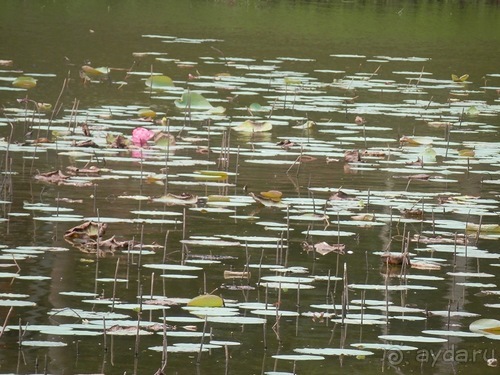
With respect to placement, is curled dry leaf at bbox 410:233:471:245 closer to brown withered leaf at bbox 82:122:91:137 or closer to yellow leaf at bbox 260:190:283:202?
yellow leaf at bbox 260:190:283:202

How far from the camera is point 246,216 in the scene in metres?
9.40

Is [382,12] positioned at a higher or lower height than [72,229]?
higher

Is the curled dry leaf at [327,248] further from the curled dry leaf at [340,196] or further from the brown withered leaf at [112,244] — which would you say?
the curled dry leaf at [340,196]

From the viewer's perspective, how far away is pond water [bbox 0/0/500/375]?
627cm

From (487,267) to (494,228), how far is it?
104cm

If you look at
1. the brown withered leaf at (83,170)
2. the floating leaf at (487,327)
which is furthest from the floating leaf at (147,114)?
the floating leaf at (487,327)

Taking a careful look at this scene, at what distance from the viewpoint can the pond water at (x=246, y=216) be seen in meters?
6.27

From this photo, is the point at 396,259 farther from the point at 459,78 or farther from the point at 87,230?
the point at 459,78

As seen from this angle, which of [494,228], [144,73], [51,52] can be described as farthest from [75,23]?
[494,228]

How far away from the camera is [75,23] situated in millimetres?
26172

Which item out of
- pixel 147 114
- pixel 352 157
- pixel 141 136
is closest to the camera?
pixel 352 157

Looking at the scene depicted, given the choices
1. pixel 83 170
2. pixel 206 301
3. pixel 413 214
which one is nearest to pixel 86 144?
pixel 83 170

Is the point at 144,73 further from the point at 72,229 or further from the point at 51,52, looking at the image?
the point at 72,229

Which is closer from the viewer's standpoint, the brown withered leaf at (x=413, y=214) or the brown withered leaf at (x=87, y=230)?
the brown withered leaf at (x=87, y=230)
